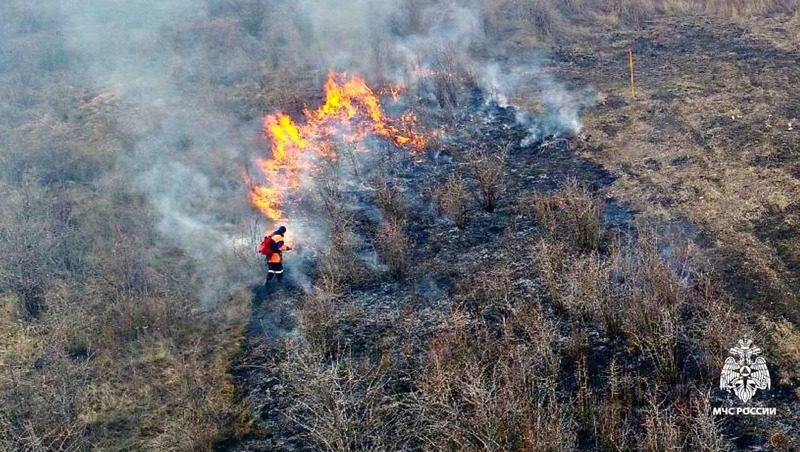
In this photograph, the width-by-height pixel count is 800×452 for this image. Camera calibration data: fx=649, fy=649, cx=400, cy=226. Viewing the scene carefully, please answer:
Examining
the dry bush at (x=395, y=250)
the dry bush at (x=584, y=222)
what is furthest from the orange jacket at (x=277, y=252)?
the dry bush at (x=584, y=222)

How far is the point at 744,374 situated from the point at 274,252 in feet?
22.4

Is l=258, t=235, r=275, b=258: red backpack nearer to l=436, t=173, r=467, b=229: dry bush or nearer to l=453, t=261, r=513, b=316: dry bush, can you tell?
l=453, t=261, r=513, b=316: dry bush

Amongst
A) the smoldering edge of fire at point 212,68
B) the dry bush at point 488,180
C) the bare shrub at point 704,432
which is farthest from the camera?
the smoldering edge of fire at point 212,68

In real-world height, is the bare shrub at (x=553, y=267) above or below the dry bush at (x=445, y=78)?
below

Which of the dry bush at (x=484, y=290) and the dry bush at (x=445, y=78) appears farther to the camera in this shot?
the dry bush at (x=445, y=78)

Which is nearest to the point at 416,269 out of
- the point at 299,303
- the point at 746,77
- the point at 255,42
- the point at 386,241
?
the point at 386,241

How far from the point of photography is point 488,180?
39.5ft

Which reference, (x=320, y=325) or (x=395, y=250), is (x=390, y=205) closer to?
(x=395, y=250)

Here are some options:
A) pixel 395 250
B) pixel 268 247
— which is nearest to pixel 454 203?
pixel 395 250

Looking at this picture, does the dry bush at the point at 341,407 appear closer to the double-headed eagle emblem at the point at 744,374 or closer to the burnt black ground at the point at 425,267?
the burnt black ground at the point at 425,267

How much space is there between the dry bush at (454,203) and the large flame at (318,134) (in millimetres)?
2749

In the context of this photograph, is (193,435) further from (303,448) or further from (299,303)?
(299,303)

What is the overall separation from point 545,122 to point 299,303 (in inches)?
334

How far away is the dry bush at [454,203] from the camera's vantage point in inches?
465
